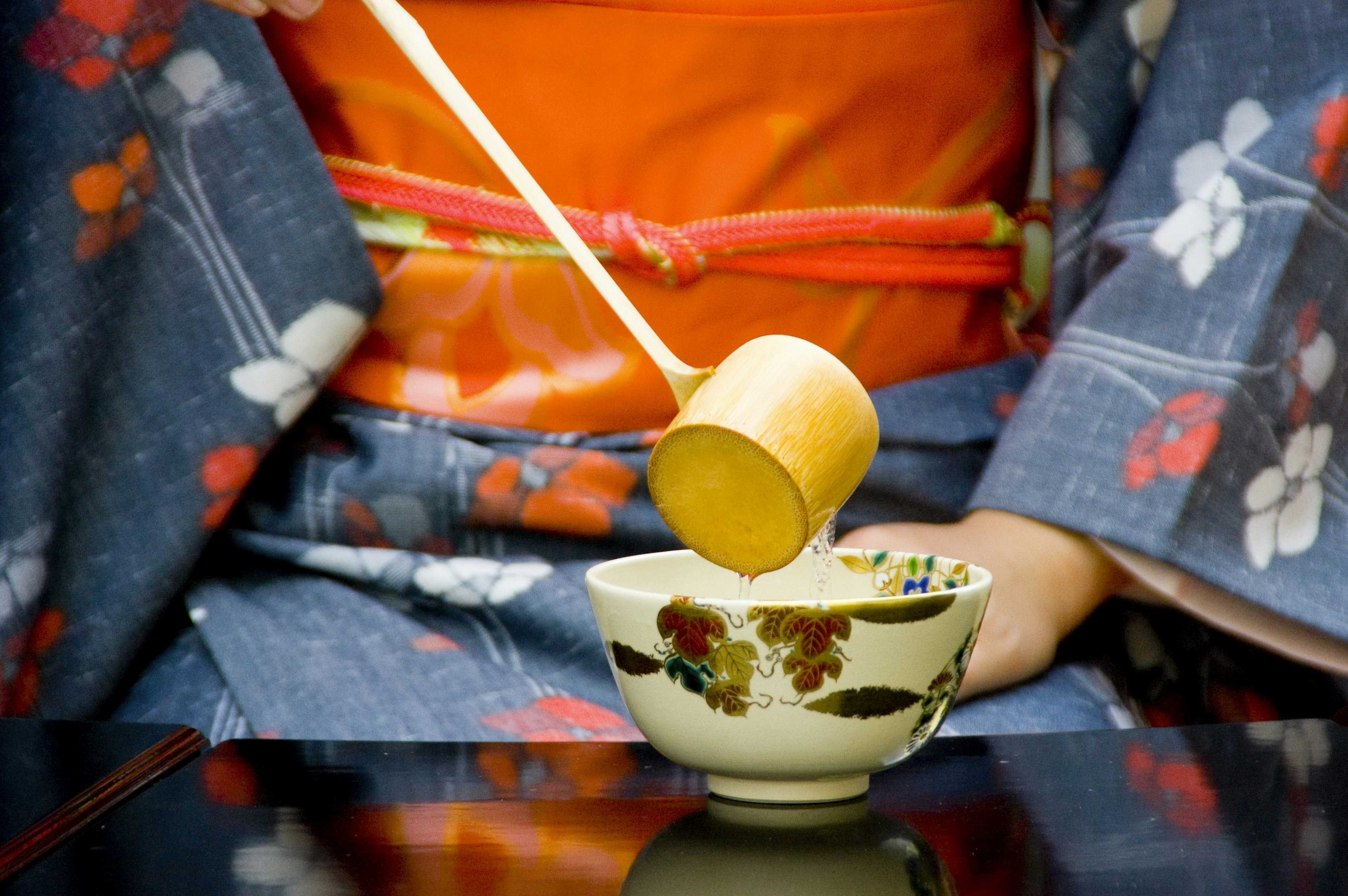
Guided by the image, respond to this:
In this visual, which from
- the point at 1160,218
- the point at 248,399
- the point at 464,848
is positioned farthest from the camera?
the point at 1160,218

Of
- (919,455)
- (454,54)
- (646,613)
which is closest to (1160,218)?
(919,455)

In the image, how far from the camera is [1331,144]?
2.59ft

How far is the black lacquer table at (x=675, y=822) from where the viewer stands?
38cm

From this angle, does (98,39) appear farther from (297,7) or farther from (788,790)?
(788,790)

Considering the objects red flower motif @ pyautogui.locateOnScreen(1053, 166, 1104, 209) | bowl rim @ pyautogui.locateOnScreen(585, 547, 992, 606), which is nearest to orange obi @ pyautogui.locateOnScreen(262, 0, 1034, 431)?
red flower motif @ pyautogui.locateOnScreen(1053, 166, 1104, 209)

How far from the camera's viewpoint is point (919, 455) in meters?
0.84

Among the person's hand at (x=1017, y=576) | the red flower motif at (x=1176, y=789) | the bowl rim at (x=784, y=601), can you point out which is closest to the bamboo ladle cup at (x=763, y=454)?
the bowl rim at (x=784, y=601)

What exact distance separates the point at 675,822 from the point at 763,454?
12 cm

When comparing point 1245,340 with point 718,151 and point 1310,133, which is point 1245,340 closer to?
point 1310,133

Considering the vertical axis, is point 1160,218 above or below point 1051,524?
above

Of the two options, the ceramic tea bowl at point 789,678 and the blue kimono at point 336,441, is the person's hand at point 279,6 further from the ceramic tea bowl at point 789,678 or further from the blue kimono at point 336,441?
the ceramic tea bowl at point 789,678

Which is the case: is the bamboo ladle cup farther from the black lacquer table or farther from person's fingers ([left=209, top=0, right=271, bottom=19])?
person's fingers ([left=209, top=0, right=271, bottom=19])

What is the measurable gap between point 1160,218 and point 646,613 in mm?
559

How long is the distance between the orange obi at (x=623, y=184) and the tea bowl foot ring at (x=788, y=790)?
1.26 feet
